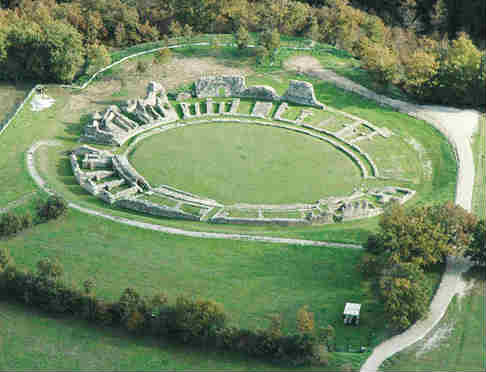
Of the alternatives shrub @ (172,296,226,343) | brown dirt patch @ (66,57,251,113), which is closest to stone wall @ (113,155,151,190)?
brown dirt patch @ (66,57,251,113)

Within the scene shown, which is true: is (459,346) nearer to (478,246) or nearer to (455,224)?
(478,246)

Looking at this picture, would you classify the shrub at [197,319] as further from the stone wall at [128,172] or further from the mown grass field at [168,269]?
the stone wall at [128,172]

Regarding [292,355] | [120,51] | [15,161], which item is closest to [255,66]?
[120,51]

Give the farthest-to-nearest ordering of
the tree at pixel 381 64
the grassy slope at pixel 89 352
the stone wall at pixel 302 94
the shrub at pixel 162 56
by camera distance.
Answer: the shrub at pixel 162 56 < the tree at pixel 381 64 < the stone wall at pixel 302 94 < the grassy slope at pixel 89 352

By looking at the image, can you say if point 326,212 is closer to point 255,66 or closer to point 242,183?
point 242,183

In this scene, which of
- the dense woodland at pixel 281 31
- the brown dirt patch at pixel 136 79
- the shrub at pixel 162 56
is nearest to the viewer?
the brown dirt patch at pixel 136 79

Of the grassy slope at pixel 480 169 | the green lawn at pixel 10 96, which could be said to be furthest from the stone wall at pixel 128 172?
the grassy slope at pixel 480 169

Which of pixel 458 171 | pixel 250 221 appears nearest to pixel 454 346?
pixel 250 221
